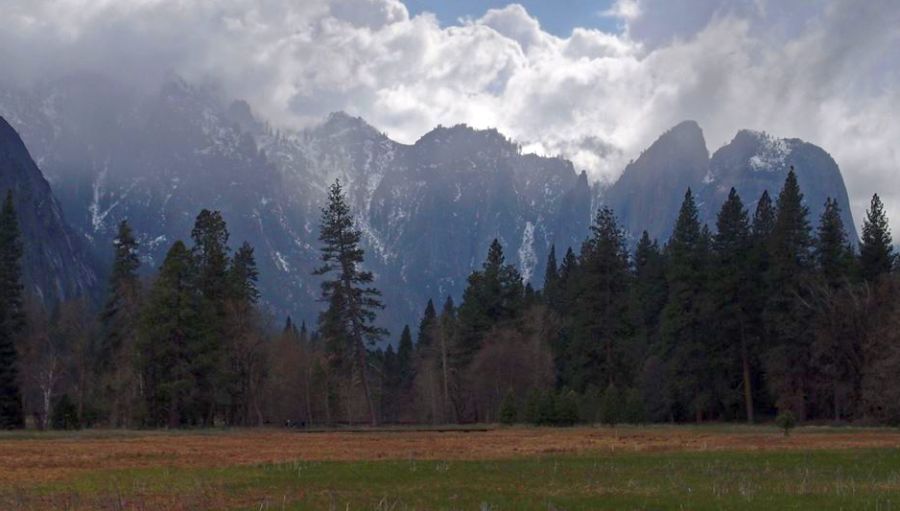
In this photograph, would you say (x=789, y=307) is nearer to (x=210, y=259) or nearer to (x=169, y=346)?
(x=210, y=259)

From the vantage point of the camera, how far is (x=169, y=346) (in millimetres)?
65562

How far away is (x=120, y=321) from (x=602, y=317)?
142ft

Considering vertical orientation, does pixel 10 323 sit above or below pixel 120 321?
below

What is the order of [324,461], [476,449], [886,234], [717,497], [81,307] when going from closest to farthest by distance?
[717,497] < [324,461] < [476,449] < [886,234] < [81,307]

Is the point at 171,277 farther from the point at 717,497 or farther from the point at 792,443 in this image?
the point at 717,497

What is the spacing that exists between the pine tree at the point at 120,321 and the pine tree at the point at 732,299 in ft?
160

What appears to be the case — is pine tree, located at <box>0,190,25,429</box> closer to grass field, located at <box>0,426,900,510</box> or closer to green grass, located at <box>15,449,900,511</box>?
grass field, located at <box>0,426,900,510</box>

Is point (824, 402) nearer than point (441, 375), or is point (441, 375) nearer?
point (824, 402)

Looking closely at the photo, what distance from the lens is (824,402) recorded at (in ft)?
225

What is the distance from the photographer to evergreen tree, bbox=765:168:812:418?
66.3m

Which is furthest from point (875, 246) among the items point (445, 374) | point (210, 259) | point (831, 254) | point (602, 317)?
point (210, 259)

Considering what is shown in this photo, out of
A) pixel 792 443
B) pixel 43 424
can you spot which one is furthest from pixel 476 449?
pixel 43 424

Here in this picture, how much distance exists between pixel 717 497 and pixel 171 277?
2169 inches

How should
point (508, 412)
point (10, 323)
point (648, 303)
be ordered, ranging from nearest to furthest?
point (508, 412) < point (10, 323) < point (648, 303)
